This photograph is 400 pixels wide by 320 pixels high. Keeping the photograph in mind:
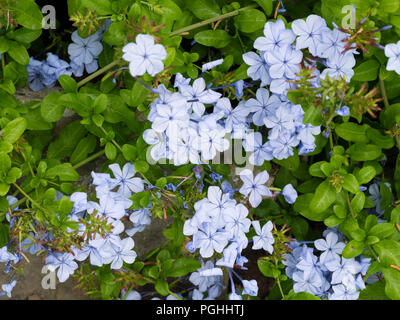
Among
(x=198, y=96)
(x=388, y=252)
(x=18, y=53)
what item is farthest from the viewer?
(x=18, y=53)

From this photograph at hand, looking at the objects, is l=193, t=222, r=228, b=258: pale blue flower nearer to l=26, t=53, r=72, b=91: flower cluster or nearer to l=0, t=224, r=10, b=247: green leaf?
l=0, t=224, r=10, b=247: green leaf

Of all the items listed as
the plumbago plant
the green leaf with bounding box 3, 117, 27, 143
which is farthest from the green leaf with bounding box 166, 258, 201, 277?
the green leaf with bounding box 3, 117, 27, 143

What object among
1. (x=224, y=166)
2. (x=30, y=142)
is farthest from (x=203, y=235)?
(x=30, y=142)

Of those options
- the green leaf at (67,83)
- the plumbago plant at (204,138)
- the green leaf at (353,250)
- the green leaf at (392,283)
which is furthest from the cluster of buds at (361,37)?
the green leaf at (67,83)

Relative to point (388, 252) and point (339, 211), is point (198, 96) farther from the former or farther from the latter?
point (388, 252)

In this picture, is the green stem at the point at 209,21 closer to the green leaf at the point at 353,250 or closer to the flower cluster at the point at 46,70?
the flower cluster at the point at 46,70

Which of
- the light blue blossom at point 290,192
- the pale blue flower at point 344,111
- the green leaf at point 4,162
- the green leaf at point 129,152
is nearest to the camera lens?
the pale blue flower at point 344,111

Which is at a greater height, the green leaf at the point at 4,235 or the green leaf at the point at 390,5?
the green leaf at the point at 390,5

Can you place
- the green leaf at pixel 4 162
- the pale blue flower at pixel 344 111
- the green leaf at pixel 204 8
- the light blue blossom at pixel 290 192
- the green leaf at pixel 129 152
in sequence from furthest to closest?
the light blue blossom at pixel 290 192 → the green leaf at pixel 204 8 → the green leaf at pixel 129 152 → the green leaf at pixel 4 162 → the pale blue flower at pixel 344 111

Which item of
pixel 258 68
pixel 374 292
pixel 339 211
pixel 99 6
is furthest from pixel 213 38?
pixel 374 292
